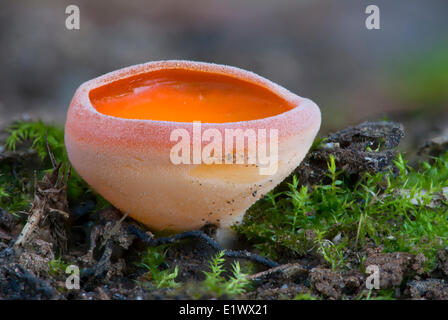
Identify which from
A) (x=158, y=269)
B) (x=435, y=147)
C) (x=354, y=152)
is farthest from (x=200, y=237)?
(x=435, y=147)

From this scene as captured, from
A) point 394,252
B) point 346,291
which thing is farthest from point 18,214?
point 394,252

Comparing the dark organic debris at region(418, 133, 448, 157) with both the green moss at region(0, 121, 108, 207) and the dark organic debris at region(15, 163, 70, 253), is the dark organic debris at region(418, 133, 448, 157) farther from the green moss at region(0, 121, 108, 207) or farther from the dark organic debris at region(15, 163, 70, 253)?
the dark organic debris at region(15, 163, 70, 253)

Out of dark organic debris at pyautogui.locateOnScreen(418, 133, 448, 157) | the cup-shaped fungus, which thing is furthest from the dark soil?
dark organic debris at pyautogui.locateOnScreen(418, 133, 448, 157)

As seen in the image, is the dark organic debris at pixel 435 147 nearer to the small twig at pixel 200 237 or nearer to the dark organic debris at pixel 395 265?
the dark organic debris at pixel 395 265

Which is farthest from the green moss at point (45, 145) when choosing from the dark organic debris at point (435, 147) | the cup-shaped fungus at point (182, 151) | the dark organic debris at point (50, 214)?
the dark organic debris at point (435, 147)

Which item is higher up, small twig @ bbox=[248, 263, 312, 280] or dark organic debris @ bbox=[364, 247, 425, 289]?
dark organic debris @ bbox=[364, 247, 425, 289]

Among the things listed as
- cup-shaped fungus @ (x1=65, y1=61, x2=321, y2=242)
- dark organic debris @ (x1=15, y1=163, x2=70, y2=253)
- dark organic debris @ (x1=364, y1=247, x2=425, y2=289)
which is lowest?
dark organic debris @ (x1=364, y1=247, x2=425, y2=289)
